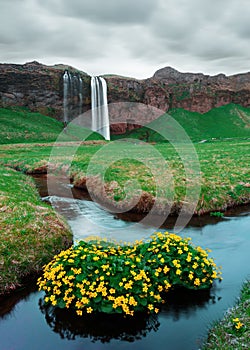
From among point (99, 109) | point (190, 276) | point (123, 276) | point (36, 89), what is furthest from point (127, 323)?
point (36, 89)

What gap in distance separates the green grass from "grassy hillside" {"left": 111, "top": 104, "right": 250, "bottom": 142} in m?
84.2

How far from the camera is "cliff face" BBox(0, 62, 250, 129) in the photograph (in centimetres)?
9781

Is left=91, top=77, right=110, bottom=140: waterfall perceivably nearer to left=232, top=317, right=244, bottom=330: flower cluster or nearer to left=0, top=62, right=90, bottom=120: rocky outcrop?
left=0, top=62, right=90, bottom=120: rocky outcrop

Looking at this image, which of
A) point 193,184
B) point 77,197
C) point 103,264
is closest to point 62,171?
point 77,197

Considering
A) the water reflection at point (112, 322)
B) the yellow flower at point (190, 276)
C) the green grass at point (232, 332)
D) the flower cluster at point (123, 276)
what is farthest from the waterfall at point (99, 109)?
the green grass at point (232, 332)

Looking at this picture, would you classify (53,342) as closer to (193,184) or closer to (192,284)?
(192,284)

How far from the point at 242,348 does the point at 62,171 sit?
24.1 m

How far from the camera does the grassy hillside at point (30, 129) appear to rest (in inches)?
2790

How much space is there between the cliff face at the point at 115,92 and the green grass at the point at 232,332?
9510 cm

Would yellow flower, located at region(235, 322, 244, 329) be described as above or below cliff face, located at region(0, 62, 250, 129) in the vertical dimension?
below

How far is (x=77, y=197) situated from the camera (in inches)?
844

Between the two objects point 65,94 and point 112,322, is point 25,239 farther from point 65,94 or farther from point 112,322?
point 65,94

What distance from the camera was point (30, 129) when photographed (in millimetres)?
79500

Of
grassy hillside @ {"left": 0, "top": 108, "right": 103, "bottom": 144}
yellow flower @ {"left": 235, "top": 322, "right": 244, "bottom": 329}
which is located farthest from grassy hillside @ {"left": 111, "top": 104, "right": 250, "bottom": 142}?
yellow flower @ {"left": 235, "top": 322, "right": 244, "bottom": 329}
